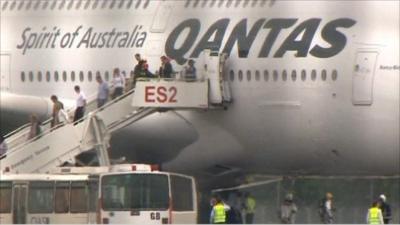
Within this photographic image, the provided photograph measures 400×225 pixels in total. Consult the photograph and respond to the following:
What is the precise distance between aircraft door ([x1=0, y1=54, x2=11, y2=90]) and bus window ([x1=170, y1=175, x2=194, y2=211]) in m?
6.78

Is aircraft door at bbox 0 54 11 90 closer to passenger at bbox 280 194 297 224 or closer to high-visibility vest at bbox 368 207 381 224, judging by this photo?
passenger at bbox 280 194 297 224

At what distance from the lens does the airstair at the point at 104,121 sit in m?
34.4

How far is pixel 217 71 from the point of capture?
114ft

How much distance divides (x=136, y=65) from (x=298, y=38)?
349 centimetres

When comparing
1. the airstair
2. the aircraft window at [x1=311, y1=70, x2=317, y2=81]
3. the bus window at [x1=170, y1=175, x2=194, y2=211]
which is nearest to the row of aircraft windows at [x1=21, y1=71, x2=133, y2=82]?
the airstair

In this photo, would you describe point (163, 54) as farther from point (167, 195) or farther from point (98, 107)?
point (167, 195)

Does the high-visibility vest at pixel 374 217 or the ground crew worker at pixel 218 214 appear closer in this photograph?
the ground crew worker at pixel 218 214

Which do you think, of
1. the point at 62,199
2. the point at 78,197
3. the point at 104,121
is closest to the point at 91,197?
the point at 78,197

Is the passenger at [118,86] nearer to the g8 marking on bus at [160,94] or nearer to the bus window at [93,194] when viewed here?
the g8 marking on bus at [160,94]

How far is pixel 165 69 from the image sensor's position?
3488cm

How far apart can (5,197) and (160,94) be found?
4.41m

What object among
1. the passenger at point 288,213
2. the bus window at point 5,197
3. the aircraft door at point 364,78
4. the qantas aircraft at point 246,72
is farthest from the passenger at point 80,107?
the passenger at point 288,213

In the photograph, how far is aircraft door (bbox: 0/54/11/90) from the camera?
125ft

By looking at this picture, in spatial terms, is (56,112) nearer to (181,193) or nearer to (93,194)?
(93,194)
